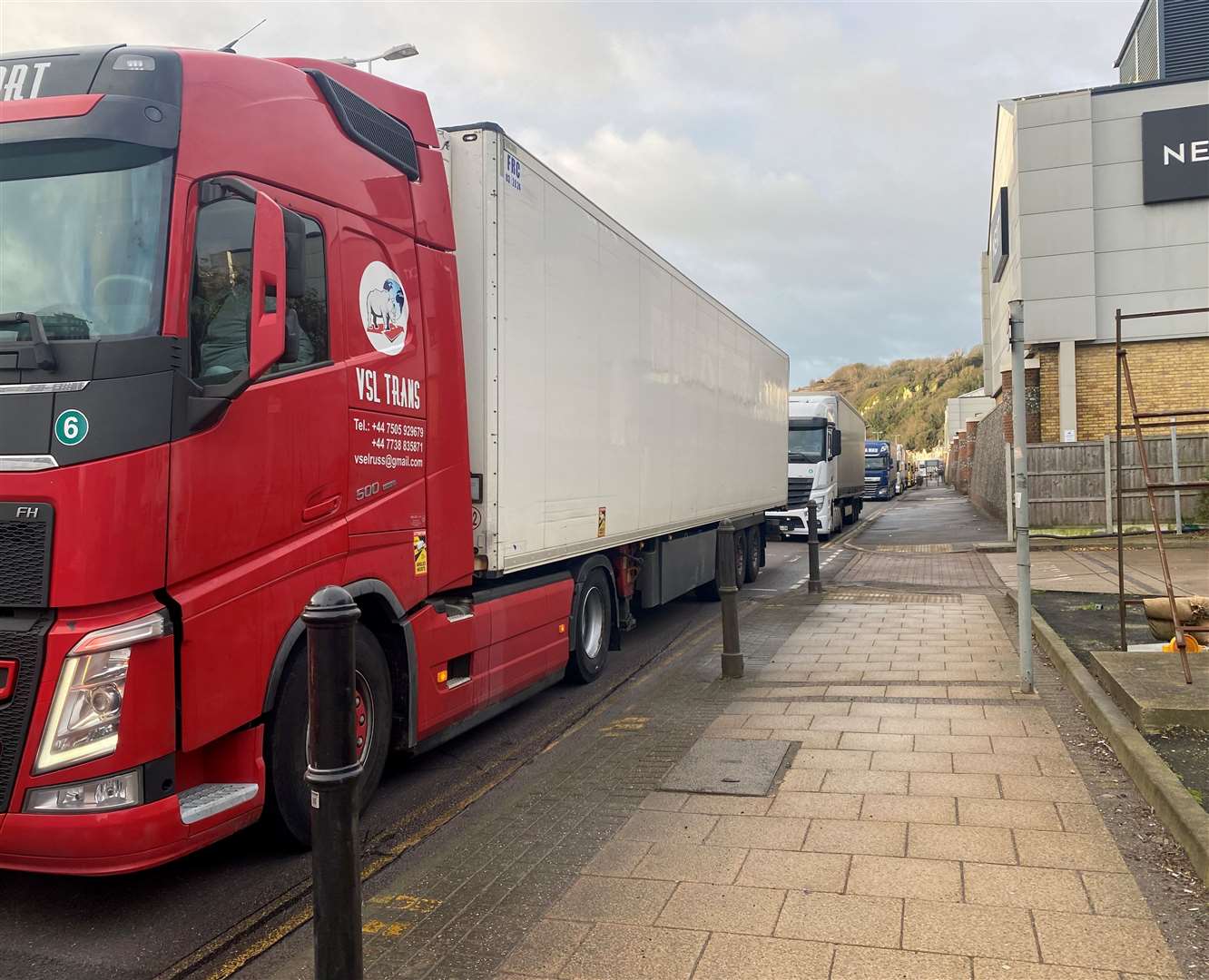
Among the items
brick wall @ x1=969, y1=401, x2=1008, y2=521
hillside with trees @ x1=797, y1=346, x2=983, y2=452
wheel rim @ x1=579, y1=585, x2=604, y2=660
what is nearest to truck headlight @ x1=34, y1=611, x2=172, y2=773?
wheel rim @ x1=579, y1=585, x2=604, y2=660

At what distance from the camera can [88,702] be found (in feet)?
10.8

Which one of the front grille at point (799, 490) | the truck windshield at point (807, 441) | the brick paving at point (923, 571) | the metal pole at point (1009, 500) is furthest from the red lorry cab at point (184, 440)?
the truck windshield at point (807, 441)

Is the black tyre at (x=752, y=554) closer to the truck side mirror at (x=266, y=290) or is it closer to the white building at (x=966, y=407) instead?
the truck side mirror at (x=266, y=290)

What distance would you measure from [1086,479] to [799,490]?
234 inches

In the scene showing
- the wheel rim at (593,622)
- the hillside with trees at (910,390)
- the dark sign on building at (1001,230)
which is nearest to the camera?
the wheel rim at (593,622)

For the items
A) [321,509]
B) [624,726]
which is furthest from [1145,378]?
[321,509]

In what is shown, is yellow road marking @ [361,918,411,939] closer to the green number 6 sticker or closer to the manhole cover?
the green number 6 sticker

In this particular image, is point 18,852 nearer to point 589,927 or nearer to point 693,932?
point 589,927

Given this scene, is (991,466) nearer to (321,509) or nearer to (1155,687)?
(1155,687)

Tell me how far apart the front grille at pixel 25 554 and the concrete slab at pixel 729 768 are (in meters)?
3.12

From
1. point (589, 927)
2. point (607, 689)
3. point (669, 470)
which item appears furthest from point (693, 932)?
point (669, 470)

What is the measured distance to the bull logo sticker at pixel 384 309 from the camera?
4750 millimetres

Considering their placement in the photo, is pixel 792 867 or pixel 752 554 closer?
pixel 792 867

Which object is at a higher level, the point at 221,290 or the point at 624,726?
the point at 221,290
